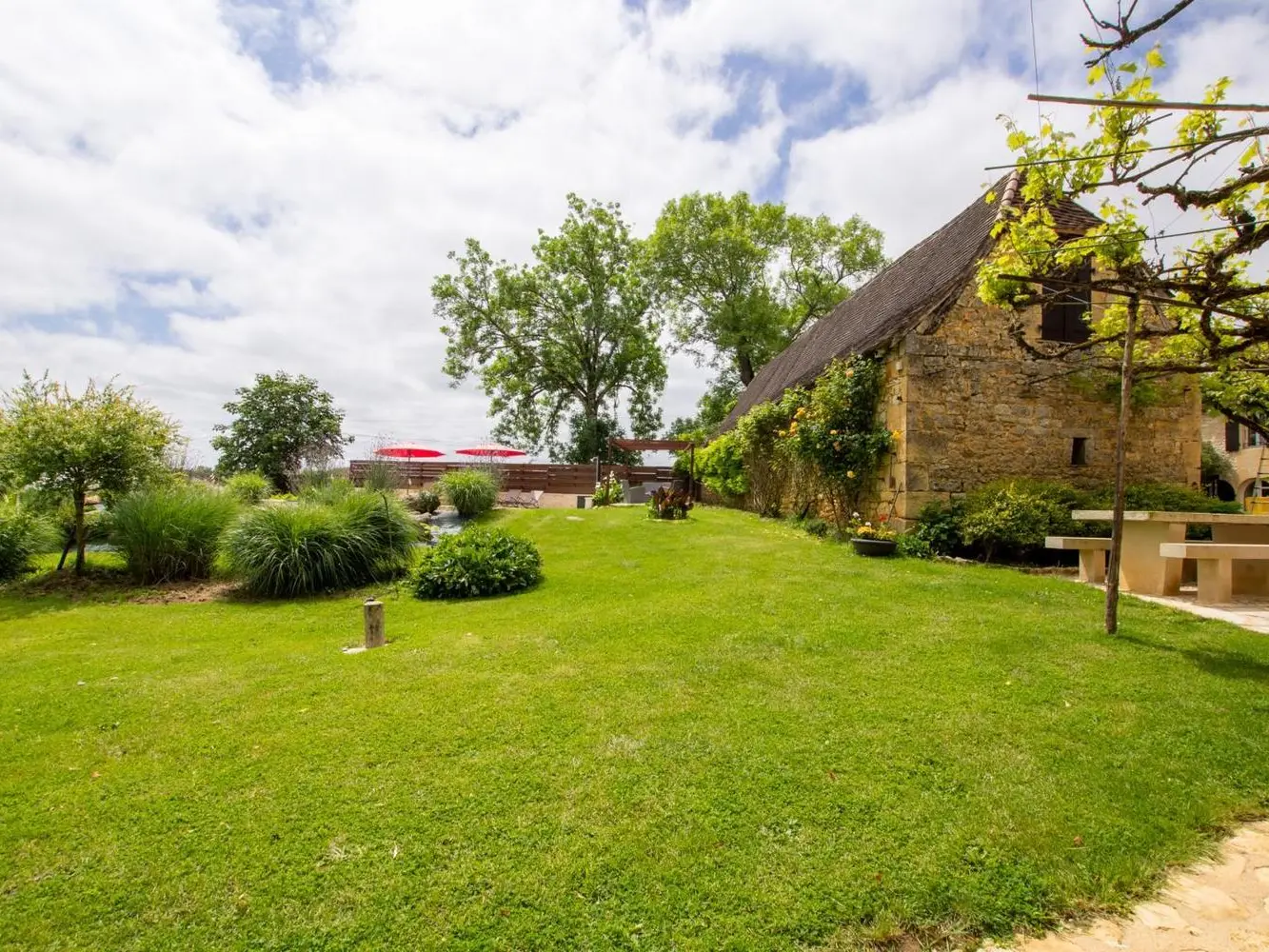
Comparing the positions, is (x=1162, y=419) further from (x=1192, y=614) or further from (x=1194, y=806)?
(x=1194, y=806)

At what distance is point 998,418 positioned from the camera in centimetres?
912

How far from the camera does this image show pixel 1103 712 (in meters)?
3.46

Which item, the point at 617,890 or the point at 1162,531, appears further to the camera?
the point at 1162,531

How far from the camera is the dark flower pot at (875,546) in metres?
8.18

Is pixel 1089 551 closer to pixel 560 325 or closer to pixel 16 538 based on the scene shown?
pixel 16 538

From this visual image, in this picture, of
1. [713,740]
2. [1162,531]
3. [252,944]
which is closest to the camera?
[252,944]

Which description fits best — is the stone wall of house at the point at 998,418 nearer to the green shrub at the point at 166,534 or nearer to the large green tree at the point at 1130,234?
the large green tree at the point at 1130,234

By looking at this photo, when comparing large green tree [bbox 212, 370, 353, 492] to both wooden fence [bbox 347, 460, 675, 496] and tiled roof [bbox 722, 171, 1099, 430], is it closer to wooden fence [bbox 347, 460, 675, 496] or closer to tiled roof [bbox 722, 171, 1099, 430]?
wooden fence [bbox 347, 460, 675, 496]

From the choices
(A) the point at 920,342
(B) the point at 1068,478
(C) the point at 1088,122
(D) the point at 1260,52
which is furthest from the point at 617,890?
(B) the point at 1068,478

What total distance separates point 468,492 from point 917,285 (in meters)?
11.0

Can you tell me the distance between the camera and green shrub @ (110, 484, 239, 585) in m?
8.23

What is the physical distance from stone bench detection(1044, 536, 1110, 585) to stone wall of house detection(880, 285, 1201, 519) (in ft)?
7.11

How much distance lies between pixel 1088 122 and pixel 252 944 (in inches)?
265

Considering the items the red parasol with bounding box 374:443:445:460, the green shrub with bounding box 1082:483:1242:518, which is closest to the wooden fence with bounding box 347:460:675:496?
the red parasol with bounding box 374:443:445:460
